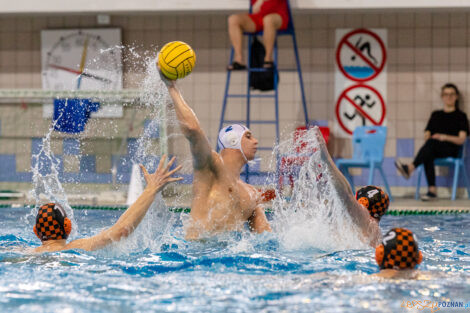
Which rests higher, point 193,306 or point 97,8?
point 97,8

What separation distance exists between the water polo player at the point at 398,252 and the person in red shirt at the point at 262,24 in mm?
4603

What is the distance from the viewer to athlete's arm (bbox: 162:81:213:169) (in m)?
3.42

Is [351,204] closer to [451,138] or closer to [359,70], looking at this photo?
[451,138]

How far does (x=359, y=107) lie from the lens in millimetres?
8930

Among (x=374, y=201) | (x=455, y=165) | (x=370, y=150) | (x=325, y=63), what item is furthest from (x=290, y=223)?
(x=325, y=63)

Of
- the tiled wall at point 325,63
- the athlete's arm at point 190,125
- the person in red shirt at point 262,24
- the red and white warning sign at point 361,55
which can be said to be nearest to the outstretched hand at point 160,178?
the athlete's arm at point 190,125

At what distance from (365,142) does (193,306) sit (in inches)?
228

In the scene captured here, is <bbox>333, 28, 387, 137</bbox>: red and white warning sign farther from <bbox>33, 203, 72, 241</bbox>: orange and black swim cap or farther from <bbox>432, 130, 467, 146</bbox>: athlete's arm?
<bbox>33, 203, 72, 241</bbox>: orange and black swim cap

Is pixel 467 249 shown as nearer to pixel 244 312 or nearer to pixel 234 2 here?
pixel 244 312

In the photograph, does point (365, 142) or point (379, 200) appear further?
point (365, 142)

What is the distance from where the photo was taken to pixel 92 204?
7.26 m

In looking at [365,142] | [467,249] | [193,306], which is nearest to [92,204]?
[365,142]

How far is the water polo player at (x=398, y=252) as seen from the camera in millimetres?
2922

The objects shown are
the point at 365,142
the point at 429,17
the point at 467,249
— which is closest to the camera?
the point at 467,249
